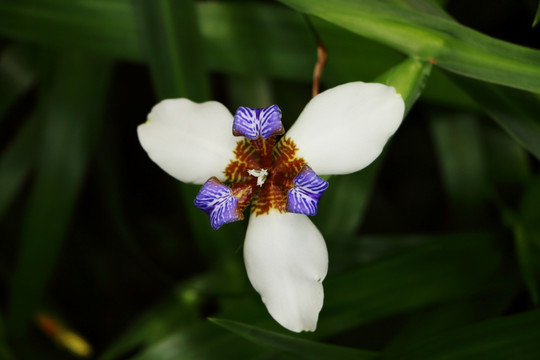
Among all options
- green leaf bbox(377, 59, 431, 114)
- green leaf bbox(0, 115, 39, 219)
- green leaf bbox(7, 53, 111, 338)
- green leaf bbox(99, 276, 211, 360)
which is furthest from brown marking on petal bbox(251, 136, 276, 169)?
green leaf bbox(0, 115, 39, 219)

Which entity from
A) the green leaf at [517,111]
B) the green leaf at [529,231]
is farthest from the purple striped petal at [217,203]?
the green leaf at [529,231]

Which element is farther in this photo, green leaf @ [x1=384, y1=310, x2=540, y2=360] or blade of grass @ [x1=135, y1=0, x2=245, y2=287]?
blade of grass @ [x1=135, y1=0, x2=245, y2=287]

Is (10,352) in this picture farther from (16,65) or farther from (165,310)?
(16,65)

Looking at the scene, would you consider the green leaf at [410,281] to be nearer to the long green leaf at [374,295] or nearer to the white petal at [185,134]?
the long green leaf at [374,295]

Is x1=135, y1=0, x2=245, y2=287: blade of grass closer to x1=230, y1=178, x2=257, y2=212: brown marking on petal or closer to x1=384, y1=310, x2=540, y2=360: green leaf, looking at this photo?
x1=230, y1=178, x2=257, y2=212: brown marking on petal

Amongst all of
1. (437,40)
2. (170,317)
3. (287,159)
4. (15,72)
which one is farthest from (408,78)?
(15,72)

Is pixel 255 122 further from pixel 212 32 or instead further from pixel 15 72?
pixel 15 72

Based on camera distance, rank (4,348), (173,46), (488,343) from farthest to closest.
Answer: (4,348)
(173,46)
(488,343)
